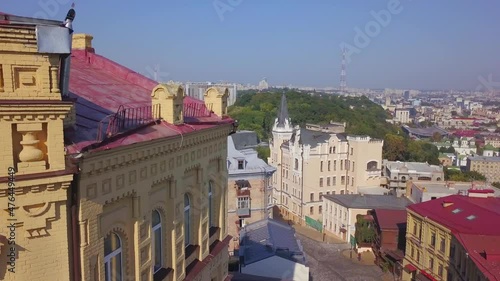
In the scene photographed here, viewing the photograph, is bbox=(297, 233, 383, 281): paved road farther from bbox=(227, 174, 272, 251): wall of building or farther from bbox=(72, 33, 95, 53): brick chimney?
bbox=(72, 33, 95, 53): brick chimney

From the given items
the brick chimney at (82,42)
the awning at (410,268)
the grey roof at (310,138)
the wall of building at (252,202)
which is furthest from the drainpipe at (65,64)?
the grey roof at (310,138)

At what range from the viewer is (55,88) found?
18.0 feet

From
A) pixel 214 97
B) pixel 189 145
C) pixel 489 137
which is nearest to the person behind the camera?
pixel 189 145

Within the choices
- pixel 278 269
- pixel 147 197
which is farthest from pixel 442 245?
pixel 147 197

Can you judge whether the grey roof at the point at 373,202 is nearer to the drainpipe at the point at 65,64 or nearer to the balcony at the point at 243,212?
the balcony at the point at 243,212

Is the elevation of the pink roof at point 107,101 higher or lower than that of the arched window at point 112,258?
higher

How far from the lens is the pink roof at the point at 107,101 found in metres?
6.42

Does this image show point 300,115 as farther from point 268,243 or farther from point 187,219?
point 187,219

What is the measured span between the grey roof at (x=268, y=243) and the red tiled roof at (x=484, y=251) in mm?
9300

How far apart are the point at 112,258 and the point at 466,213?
28213 mm

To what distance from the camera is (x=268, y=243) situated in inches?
999

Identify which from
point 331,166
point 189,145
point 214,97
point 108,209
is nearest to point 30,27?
point 108,209

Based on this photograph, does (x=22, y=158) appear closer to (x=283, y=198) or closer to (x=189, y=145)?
(x=189, y=145)

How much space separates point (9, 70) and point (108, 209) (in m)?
2.56
